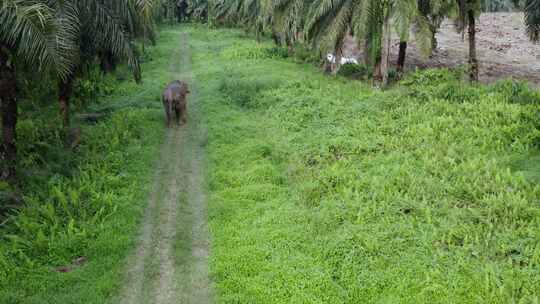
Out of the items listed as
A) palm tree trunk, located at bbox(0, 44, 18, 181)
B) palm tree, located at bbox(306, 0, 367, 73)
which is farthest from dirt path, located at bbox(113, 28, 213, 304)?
palm tree, located at bbox(306, 0, 367, 73)

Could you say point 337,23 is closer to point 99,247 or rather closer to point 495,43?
point 99,247

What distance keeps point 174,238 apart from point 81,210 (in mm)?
2495

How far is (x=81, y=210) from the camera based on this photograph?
11.5 metres

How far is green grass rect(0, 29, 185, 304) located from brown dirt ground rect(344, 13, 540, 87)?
14583 mm

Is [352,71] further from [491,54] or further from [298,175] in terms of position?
[491,54]

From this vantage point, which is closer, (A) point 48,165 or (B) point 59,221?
(B) point 59,221

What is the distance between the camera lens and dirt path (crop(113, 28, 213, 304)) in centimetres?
897

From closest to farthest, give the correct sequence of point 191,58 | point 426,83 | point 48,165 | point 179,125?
point 48,165
point 179,125
point 426,83
point 191,58

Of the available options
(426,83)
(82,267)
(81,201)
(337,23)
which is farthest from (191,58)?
(82,267)

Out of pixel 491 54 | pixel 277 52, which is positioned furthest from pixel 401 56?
pixel 491 54

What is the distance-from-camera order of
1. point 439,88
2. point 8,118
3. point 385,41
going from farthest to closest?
1. point 385,41
2. point 439,88
3. point 8,118

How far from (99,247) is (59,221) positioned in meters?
1.57

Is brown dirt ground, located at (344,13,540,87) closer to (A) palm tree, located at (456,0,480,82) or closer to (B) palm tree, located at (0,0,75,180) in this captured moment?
(A) palm tree, located at (456,0,480,82)

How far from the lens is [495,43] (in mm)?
45469
